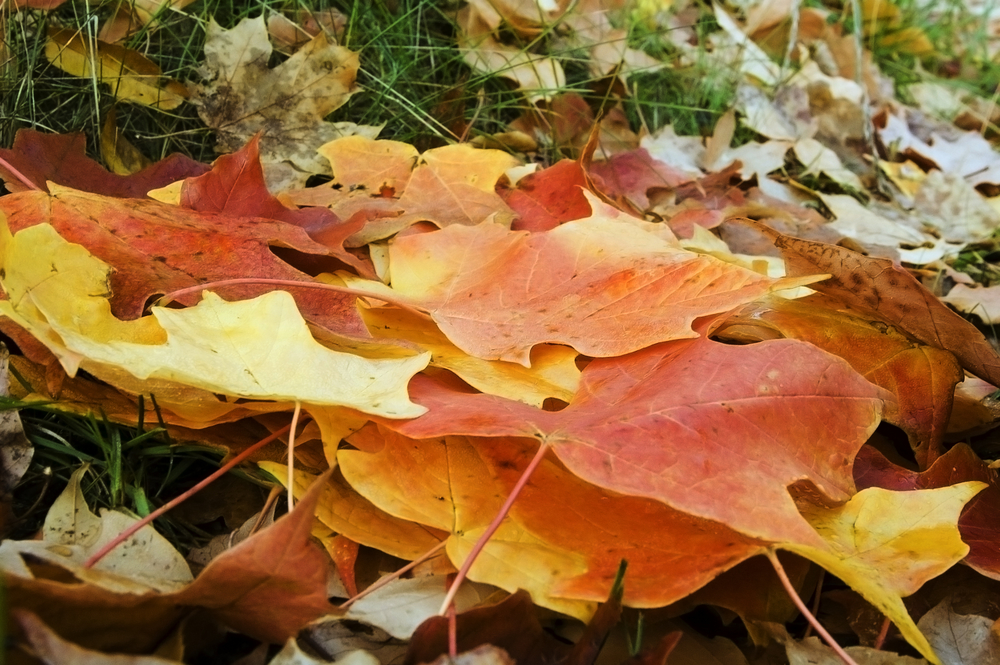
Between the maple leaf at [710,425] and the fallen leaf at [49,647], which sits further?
the maple leaf at [710,425]

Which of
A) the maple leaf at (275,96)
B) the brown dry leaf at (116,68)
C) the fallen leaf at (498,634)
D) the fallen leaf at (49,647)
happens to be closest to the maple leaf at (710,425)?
the fallen leaf at (498,634)

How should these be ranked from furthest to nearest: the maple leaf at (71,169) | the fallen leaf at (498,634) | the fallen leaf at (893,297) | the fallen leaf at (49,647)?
the maple leaf at (71,169) → the fallen leaf at (893,297) → the fallen leaf at (498,634) → the fallen leaf at (49,647)

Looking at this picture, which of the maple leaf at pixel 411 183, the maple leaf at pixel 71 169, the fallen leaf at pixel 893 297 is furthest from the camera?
the maple leaf at pixel 411 183

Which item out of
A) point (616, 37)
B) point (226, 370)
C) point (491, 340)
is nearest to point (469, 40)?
point (616, 37)

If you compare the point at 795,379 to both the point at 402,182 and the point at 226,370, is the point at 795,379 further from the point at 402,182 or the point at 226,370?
the point at 402,182

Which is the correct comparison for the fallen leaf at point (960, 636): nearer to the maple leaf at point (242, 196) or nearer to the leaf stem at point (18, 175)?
the maple leaf at point (242, 196)

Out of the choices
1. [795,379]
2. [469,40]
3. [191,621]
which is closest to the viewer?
[191,621]

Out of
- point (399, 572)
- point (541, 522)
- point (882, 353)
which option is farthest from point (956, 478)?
A: point (399, 572)
